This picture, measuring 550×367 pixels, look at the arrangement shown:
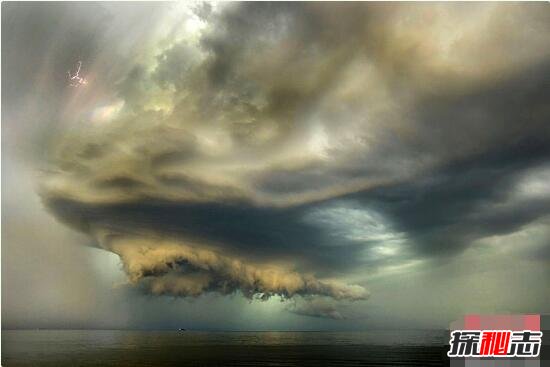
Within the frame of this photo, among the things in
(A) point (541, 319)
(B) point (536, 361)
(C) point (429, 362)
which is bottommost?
(C) point (429, 362)

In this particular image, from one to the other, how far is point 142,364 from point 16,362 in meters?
36.0

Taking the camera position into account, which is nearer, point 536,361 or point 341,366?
point 536,361

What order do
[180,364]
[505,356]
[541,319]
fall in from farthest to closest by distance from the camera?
1. [180,364]
2. [541,319]
3. [505,356]

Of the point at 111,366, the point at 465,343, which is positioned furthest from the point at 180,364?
the point at 465,343

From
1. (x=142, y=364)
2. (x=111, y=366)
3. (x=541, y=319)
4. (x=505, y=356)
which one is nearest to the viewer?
(x=505, y=356)

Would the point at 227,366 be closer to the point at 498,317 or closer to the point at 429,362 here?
the point at 429,362

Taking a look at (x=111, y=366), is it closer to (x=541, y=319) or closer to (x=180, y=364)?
(x=180, y=364)

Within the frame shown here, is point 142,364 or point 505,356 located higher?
point 505,356

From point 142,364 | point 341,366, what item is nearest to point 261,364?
point 341,366

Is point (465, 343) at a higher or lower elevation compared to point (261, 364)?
higher

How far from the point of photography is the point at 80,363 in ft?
297

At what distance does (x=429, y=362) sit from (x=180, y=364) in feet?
197

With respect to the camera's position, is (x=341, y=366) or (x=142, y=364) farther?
(x=341, y=366)

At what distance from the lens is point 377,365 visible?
321 ft
